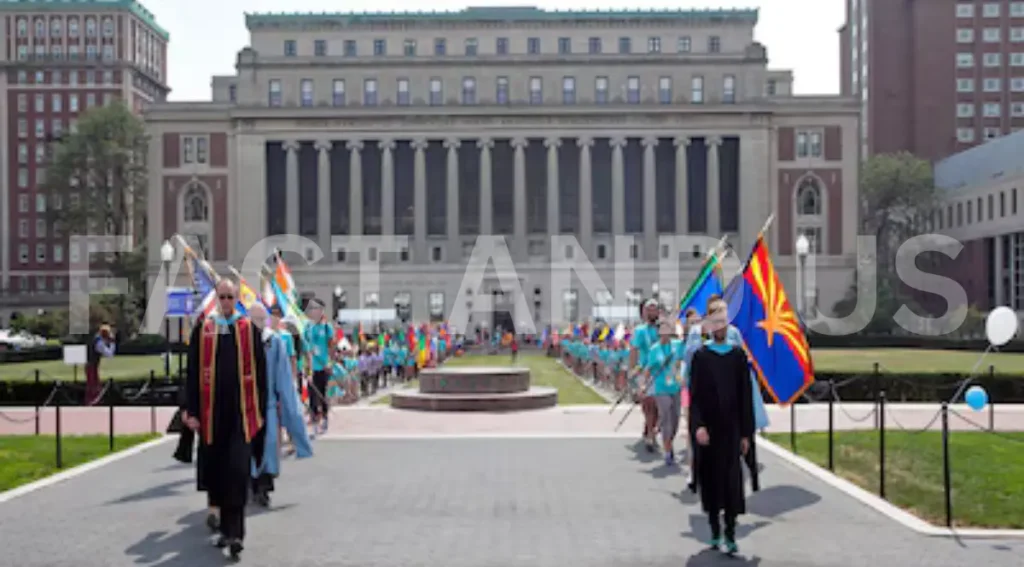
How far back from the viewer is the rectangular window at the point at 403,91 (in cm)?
9456

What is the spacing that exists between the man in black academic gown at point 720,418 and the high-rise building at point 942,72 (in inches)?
3930

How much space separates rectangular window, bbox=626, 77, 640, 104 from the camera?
94.3 meters

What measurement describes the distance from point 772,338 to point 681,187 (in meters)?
73.6

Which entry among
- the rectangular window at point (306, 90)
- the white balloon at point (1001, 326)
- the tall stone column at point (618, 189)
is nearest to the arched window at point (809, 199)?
the tall stone column at point (618, 189)

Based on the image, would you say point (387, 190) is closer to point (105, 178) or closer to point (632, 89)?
point (632, 89)

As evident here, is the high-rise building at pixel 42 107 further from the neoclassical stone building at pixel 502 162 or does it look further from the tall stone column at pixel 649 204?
the tall stone column at pixel 649 204

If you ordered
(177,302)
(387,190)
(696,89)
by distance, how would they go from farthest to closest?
(696,89) → (387,190) → (177,302)

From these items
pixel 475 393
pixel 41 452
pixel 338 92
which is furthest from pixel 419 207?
pixel 41 452

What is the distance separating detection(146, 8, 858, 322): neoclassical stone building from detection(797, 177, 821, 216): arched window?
5.8 inches

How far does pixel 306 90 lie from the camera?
311 feet

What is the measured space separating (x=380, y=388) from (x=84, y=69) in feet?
318

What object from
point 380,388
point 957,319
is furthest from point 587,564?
point 957,319

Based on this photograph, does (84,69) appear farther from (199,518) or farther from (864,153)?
(199,518)

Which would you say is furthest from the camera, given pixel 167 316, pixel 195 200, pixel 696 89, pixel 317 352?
pixel 696 89
